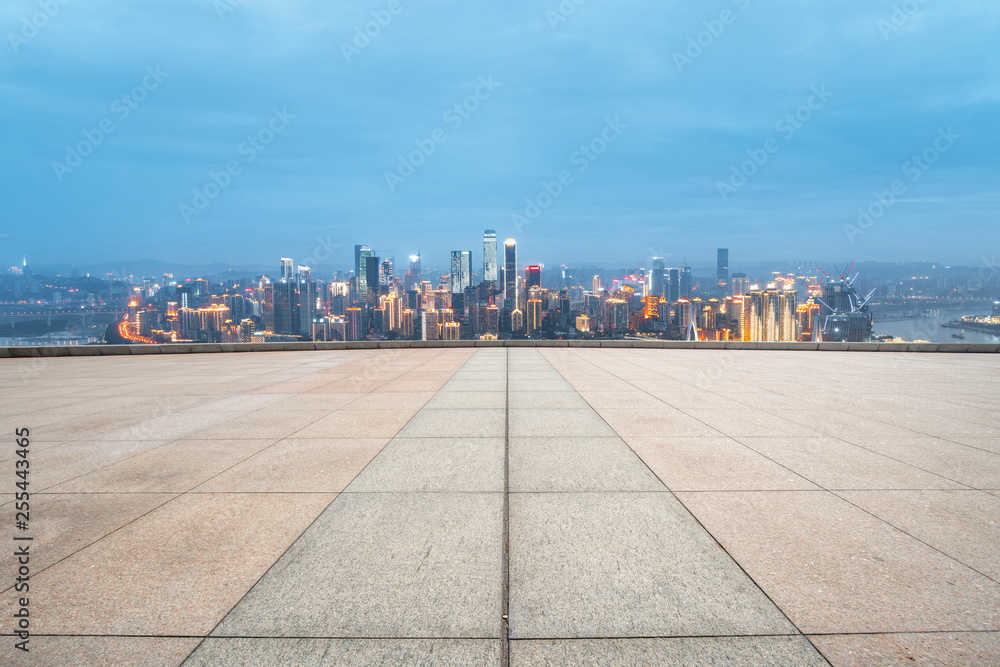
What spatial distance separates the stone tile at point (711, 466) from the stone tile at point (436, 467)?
183cm

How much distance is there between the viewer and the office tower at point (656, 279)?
153250 mm

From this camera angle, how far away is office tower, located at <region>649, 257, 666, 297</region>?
15325 cm

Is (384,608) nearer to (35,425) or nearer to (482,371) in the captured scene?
(35,425)

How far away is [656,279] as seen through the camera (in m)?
158

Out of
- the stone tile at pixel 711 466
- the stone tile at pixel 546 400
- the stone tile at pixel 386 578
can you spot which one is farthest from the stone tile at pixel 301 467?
the stone tile at pixel 711 466

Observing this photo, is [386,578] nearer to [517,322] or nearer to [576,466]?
[576,466]

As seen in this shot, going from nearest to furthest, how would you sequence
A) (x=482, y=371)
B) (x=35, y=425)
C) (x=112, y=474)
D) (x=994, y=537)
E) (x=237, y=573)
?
(x=237, y=573)
(x=994, y=537)
(x=112, y=474)
(x=35, y=425)
(x=482, y=371)

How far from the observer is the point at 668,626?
246 centimetres

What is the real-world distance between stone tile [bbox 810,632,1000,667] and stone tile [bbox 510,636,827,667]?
0.13 metres

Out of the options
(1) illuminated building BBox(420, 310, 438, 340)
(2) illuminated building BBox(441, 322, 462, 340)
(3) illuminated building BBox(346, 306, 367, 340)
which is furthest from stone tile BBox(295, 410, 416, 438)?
(1) illuminated building BBox(420, 310, 438, 340)

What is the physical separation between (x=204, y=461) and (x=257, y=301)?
10958 cm

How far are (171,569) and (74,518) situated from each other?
1595 mm

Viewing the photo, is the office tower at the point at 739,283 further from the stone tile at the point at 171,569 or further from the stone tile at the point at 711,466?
the stone tile at the point at 171,569

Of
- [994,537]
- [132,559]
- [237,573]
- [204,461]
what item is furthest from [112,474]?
[994,537]
